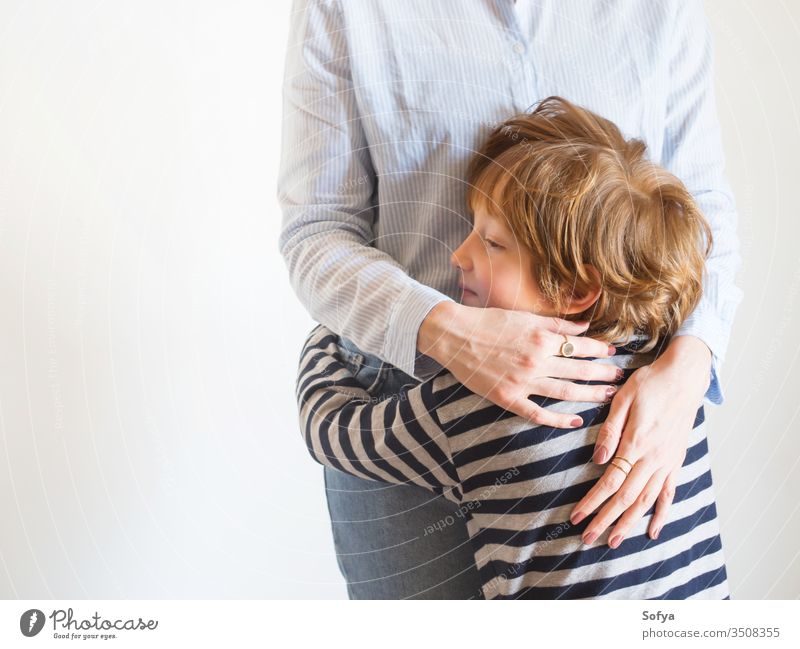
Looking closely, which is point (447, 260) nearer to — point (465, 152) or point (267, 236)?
point (465, 152)

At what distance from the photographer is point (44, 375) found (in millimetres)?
678

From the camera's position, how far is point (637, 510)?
0.54m

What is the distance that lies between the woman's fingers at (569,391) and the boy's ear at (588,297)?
0.06 m

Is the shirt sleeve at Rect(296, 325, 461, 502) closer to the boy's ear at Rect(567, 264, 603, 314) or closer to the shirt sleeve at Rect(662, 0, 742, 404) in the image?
the boy's ear at Rect(567, 264, 603, 314)

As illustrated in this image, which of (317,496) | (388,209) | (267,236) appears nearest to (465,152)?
(388,209)

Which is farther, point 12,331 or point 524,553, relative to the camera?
point 12,331

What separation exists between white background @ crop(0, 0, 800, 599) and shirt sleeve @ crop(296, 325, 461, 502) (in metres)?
0.13

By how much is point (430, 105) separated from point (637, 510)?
349mm

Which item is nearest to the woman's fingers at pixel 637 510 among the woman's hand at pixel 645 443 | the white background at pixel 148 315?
the woman's hand at pixel 645 443

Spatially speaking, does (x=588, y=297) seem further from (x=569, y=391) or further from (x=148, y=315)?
(x=148, y=315)

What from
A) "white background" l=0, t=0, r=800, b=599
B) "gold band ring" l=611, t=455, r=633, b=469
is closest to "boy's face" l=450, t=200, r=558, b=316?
"gold band ring" l=611, t=455, r=633, b=469

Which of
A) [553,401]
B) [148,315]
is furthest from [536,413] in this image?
[148,315]

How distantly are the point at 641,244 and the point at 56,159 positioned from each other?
1.64 ft

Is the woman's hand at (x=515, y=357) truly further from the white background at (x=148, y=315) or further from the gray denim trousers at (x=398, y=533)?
the white background at (x=148, y=315)
